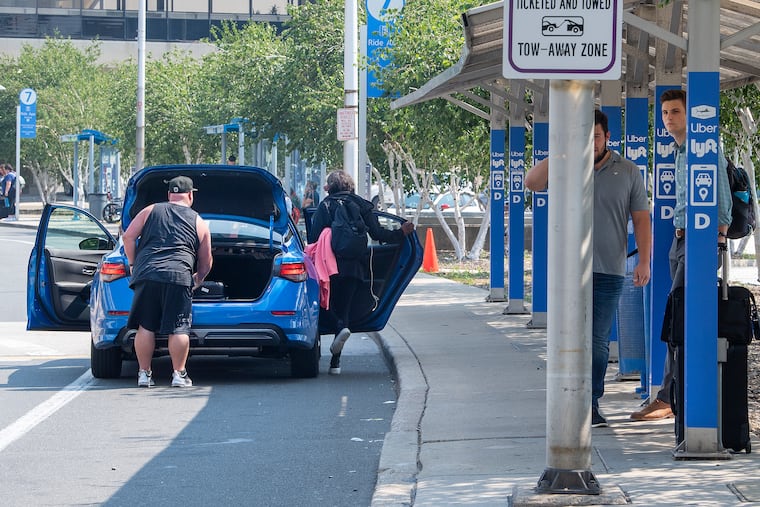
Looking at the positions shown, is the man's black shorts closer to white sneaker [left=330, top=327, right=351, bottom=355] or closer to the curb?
white sneaker [left=330, top=327, right=351, bottom=355]

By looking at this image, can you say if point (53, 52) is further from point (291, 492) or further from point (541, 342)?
point (291, 492)

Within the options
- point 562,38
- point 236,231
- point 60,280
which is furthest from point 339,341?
point 562,38

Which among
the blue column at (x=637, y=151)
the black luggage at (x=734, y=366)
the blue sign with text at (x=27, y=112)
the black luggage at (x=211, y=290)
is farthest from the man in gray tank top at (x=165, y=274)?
the blue sign with text at (x=27, y=112)

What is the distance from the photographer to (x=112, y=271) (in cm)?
1109

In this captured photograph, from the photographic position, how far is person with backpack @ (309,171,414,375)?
11.8m

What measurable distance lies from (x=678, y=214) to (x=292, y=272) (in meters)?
4.07

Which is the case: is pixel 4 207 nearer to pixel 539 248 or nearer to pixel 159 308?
pixel 539 248

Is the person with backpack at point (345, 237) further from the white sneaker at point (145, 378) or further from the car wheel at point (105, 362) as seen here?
the car wheel at point (105, 362)

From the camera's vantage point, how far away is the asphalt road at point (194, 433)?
23.9 feet

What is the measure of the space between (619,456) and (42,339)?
8.58m

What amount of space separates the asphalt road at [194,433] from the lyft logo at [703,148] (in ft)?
8.16

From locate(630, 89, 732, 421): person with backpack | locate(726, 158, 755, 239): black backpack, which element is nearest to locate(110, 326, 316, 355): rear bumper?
locate(630, 89, 732, 421): person with backpack

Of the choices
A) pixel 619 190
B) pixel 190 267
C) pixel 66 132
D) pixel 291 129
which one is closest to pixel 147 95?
pixel 66 132

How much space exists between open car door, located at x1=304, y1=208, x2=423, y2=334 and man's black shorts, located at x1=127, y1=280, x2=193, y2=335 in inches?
64.1
